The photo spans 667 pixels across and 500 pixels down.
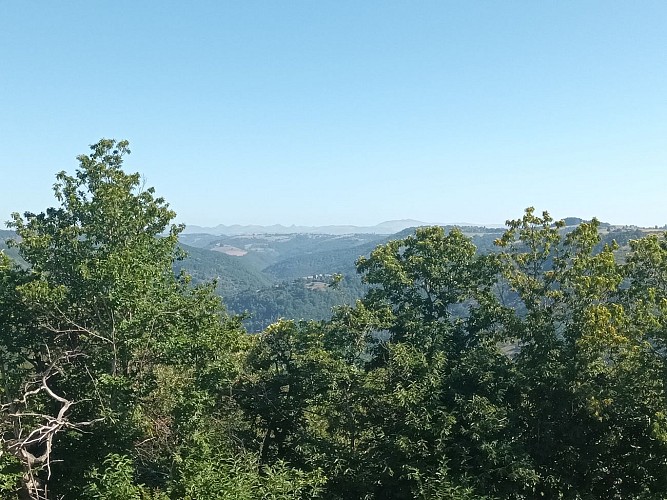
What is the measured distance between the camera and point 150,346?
621 inches

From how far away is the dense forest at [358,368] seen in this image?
15367 millimetres

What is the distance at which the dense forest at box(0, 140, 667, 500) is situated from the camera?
1537 cm

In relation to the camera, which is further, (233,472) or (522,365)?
(522,365)

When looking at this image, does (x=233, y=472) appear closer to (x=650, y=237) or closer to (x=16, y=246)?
(x=16, y=246)

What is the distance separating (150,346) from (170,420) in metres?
2.62

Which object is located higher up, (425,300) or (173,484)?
(425,300)

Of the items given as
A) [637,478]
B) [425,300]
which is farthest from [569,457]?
[425,300]

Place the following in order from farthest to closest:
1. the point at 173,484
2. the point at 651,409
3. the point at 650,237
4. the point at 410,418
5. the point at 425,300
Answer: the point at 425,300
the point at 650,237
the point at 410,418
the point at 651,409
the point at 173,484

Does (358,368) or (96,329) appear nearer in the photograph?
(96,329)

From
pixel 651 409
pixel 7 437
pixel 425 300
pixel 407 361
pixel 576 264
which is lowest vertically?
pixel 7 437

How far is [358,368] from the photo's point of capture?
18.3 meters

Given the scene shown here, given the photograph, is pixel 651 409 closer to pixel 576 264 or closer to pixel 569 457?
pixel 569 457

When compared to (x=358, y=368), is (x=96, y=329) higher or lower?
higher

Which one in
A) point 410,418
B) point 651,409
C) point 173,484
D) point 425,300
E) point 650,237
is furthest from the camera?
point 425,300
